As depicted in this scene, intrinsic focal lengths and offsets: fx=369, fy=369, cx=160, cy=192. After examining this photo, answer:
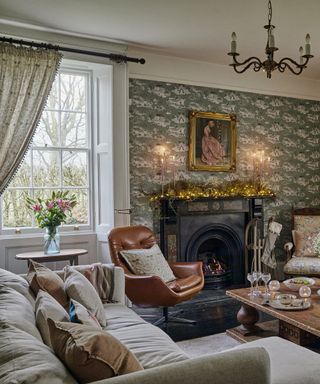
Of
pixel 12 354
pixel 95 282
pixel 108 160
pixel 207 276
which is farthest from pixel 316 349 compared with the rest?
pixel 108 160

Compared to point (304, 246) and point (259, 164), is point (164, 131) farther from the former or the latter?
point (304, 246)

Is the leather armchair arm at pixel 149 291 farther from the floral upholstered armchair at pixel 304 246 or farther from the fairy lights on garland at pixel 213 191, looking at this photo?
the floral upholstered armchair at pixel 304 246

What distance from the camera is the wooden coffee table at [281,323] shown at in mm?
2495

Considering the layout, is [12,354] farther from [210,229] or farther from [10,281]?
[210,229]

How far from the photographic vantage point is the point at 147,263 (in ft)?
11.6

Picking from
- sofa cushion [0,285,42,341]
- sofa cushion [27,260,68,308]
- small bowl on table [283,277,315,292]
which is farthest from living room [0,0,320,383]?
sofa cushion [0,285,42,341]

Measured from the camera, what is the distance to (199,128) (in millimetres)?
4883

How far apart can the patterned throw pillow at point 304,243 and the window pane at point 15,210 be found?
3398mm

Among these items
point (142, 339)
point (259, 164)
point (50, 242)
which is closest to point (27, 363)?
point (142, 339)

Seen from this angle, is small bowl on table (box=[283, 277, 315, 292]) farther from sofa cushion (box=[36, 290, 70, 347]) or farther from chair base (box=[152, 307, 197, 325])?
sofa cushion (box=[36, 290, 70, 347])

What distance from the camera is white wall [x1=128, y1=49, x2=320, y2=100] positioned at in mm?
4523

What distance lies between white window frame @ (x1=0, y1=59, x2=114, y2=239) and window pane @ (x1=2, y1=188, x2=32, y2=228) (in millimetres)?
82

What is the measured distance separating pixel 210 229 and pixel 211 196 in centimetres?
47

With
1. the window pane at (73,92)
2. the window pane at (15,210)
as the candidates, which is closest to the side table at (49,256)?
the window pane at (15,210)
